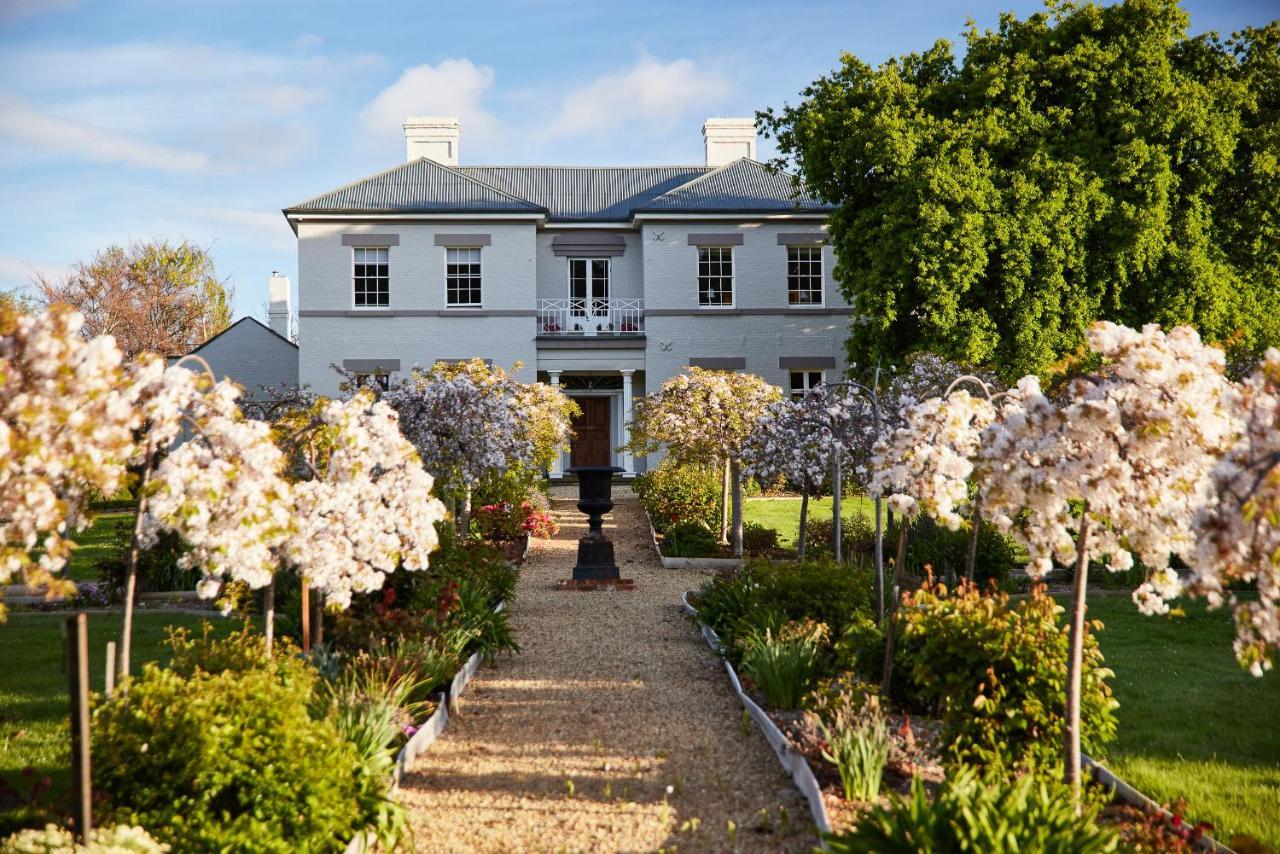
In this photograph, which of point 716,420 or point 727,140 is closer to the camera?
point 716,420

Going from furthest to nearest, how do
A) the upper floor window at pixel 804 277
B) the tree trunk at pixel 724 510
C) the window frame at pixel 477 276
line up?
the upper floor window at pixel 804 277 < the window frame at pixel 477 276 < the tree trunk at pixel 724 510

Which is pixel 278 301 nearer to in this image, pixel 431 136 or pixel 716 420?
pixel 431 136

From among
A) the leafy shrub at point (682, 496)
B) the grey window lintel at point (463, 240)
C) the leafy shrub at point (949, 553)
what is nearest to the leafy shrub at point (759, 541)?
the leafy shrub at point (682, 496)

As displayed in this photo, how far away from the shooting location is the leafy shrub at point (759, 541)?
16.4 metres

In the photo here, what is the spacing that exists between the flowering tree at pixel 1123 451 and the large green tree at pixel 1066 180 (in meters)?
13.2

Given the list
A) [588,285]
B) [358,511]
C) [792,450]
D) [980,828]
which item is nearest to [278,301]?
[588,285]

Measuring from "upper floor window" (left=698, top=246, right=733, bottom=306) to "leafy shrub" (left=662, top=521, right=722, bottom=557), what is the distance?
1084cm

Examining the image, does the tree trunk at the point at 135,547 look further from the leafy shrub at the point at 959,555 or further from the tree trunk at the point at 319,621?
the leafy shrub at the point at 959,555

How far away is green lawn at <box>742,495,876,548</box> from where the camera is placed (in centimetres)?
1833

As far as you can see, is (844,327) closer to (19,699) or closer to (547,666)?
(547,666)

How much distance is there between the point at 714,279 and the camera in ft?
87.9

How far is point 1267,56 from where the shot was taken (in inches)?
723

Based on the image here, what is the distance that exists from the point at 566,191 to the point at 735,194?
5.06m

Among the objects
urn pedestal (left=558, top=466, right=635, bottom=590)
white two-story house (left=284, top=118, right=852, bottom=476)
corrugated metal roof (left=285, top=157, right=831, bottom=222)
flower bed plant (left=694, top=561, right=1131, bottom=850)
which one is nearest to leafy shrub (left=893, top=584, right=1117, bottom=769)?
flower bed plant (left=694, top=561, right=1131, bottom=850)
